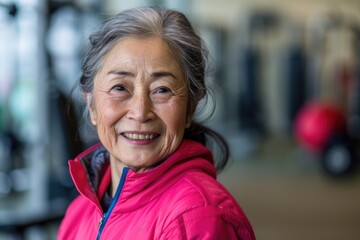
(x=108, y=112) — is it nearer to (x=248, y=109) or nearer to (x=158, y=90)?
(x=158, y=90)

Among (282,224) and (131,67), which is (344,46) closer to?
(282,224)

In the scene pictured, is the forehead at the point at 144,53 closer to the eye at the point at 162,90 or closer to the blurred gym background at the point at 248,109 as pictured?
the eye at the point at 162,90

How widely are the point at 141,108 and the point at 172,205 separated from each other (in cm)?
16

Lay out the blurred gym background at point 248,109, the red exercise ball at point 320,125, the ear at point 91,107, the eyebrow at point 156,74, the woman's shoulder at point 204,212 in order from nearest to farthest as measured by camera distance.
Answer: the woman's shoulder at point 204,212
the eyebrow at point 156,74
the ear at point 91,107
the blurred gym background at point 248,109
the red exercise ball at point 320,125

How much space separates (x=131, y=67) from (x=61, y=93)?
2.41 meters

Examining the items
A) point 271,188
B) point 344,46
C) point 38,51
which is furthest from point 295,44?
point 38,51

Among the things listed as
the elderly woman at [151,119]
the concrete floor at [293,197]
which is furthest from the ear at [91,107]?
the concrete floor at [293,197]

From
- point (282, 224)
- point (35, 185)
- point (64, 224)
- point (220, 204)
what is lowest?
point (282, 224)

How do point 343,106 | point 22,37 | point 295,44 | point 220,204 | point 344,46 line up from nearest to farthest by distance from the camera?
1. point 220,204
2. point 22,37
3. point 343,106
4. point 295,44
5. point 344,46

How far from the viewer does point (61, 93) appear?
334 centimetres

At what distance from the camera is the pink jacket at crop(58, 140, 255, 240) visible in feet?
2.95

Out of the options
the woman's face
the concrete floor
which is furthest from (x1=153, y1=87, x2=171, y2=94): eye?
the concrete floor

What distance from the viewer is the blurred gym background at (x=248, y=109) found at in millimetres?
3344

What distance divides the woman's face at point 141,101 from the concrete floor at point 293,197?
9.59ft
